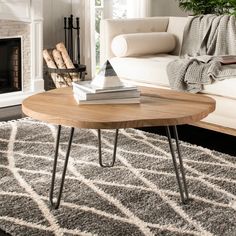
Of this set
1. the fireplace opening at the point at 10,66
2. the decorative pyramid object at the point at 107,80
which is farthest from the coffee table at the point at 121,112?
the fireplace opening at the point at 10,66

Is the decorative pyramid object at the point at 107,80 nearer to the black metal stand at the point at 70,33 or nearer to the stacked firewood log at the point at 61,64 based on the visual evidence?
the stacked firewood log at the point at 61,64

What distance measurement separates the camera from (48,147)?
9.75 feet

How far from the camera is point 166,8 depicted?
226 inches

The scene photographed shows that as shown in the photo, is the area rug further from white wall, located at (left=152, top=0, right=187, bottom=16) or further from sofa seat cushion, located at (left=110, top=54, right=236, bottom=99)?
white wall, located at (left=152, top=0, right=187, bottom=16)

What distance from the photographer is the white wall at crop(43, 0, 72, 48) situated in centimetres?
489

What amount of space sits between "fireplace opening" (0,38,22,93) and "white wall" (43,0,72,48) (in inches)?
24.2

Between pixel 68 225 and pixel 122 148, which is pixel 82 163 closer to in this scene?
pixel 122 148

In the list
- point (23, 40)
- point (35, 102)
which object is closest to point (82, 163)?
point (35, 102)

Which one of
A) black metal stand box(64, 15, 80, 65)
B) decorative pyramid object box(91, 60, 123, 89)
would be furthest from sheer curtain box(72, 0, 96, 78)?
decorative pyramid object box(91, 60, 123, 89)

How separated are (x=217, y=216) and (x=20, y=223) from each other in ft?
2.63

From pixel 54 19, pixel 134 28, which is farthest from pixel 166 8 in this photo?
pixel 134 28

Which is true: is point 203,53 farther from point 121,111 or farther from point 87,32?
point 121,111

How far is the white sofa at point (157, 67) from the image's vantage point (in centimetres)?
304

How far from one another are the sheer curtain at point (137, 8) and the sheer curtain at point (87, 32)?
50 cm
